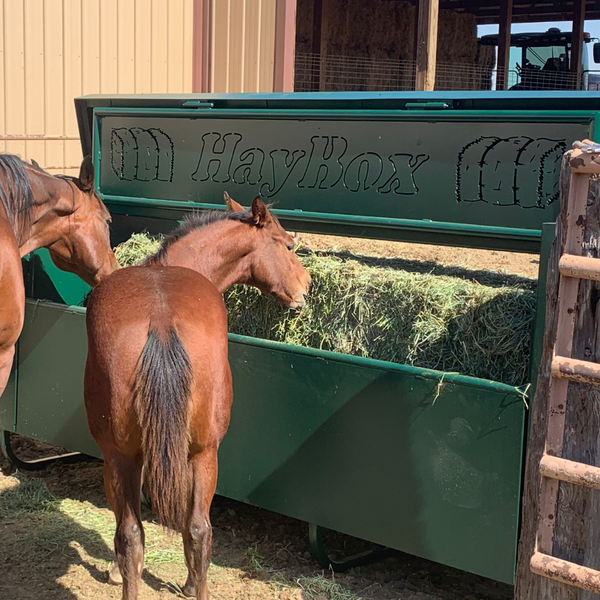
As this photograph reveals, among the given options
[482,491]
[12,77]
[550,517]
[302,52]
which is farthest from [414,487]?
[302,52]

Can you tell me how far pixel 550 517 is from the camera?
2.58 metres

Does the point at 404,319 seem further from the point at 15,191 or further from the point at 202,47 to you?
the point at 202,47

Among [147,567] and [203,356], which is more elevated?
[203,356]

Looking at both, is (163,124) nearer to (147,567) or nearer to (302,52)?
(147,567)

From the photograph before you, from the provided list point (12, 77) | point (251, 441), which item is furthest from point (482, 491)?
point (12, 77)

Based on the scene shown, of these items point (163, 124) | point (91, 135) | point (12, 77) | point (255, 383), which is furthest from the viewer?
point (12, 77)

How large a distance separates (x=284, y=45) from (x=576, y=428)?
585cm

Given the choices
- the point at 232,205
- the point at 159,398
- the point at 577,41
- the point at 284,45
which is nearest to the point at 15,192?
the point at 232,205

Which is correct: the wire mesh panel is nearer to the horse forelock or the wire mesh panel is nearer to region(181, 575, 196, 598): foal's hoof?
the horse forelock

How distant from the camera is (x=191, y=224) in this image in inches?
152

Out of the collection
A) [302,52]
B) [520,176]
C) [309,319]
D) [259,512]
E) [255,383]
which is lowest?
[259,512]

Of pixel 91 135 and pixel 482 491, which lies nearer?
pixel 482 491

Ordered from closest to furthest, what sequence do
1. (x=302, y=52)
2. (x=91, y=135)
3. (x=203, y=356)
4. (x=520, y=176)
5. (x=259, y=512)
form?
1. (x=203, y=356)
2. (x=520, y=176)
3. (x=259, y=512)
4. (x=91, y=135)
5. (x=302, y=52)

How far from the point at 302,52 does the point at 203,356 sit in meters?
9.53
